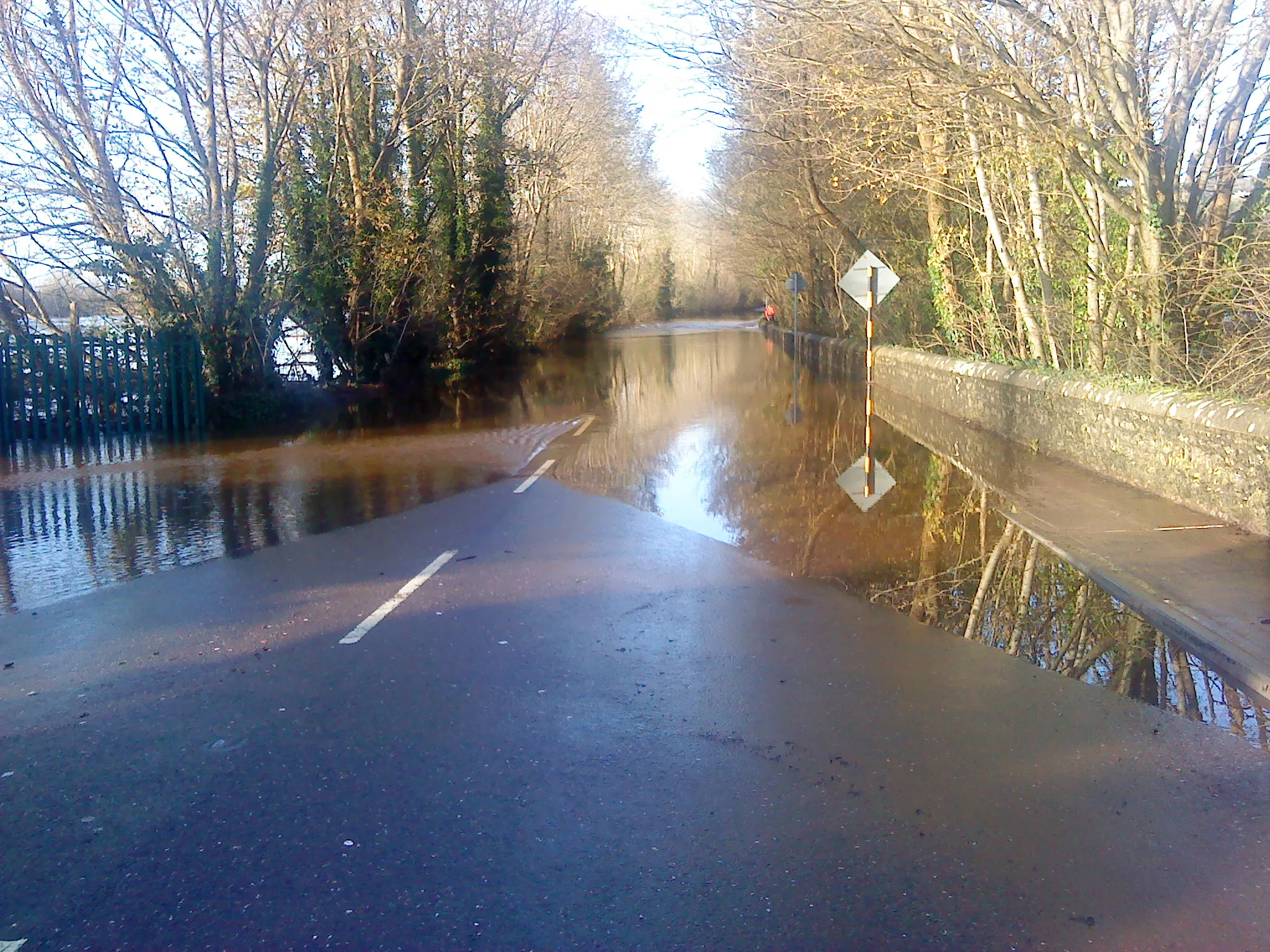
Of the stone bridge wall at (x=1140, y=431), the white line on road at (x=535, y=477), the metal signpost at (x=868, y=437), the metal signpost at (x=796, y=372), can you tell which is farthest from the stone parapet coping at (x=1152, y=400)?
the white line on road at (x=535, y=477)

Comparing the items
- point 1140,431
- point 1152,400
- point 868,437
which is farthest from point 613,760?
point 868,437

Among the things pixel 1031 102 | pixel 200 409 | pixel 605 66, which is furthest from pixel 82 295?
pixel 605 66

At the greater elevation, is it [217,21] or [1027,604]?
[217,21]

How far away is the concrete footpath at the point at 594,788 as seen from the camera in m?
3.89

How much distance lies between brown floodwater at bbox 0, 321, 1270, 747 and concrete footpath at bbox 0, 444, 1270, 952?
68 centimetres

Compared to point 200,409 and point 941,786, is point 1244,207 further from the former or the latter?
point 200,409

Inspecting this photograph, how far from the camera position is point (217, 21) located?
18984mm

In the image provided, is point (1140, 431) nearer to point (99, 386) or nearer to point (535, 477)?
point (535, 477)

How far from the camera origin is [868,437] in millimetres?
17672

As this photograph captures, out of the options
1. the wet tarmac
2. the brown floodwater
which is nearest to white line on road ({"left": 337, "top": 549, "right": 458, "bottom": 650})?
the wet tarmac

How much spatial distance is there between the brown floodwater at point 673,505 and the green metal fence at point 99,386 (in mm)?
988

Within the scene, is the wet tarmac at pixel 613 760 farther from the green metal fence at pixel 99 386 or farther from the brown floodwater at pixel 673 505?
the green metal fence at pixel 99 386

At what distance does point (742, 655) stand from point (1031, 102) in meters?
9.24

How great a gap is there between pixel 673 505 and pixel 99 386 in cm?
1114
